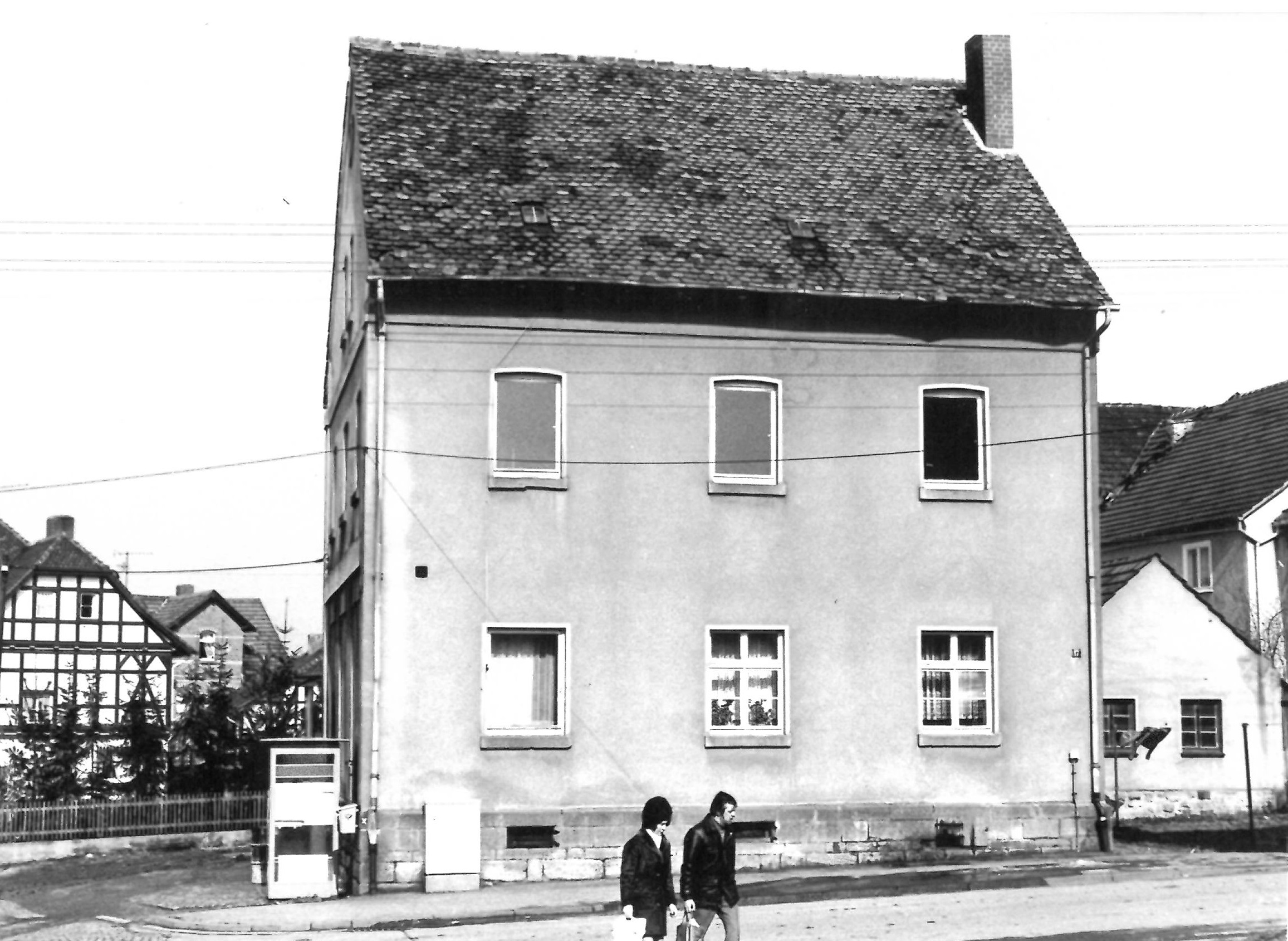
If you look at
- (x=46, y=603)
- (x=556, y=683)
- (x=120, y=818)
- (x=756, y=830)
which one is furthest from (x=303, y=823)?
(x=46, y=603)

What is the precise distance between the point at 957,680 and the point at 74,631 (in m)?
46.7

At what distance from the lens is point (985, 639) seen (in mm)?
24547

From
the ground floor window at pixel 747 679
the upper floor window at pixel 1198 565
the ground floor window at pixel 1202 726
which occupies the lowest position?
the ground floor window at pixel 1202 726

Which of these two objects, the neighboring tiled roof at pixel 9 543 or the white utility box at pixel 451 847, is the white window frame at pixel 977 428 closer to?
the white utility box at pixel 451 847

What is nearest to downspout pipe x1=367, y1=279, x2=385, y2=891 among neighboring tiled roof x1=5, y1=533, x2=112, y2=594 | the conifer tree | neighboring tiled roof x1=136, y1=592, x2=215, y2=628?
the conifer tree

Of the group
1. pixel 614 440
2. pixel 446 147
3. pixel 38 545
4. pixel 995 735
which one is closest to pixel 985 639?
pixel 995 735

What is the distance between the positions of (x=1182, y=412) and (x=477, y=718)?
28.3 m

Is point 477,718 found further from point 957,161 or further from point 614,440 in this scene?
point 957,161

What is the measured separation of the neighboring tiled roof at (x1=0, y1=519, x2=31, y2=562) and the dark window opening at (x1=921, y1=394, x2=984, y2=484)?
162 ft

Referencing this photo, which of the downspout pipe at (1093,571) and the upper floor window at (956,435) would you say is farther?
the upper floor window at (956,435)

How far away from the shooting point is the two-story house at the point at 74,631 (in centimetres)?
6181

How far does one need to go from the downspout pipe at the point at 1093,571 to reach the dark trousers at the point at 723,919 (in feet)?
37.4

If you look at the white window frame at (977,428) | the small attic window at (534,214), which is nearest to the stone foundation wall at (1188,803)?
the white window frame at (977,428)

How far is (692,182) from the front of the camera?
25.8 meters
